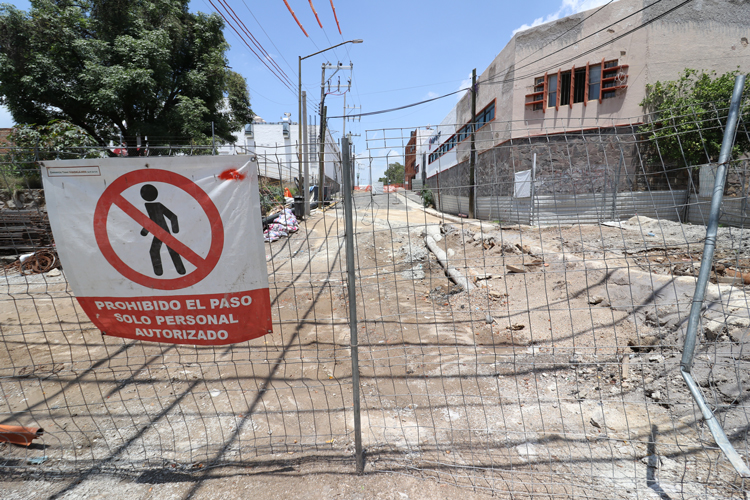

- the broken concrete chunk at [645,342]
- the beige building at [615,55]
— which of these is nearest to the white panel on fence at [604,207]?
the broken concrete chunk at [645,342]

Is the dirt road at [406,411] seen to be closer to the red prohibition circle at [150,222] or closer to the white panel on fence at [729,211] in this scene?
the white panel on fence at [729,211]

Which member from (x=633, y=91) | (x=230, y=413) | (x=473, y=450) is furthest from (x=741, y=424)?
(x=633, y=91)

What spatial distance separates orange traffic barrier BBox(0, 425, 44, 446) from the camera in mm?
2869

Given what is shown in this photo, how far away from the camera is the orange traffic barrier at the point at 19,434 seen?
9.41ft

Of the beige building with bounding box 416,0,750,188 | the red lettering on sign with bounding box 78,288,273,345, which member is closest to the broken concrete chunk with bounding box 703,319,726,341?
the red lettering on sign with bounding box 78,288,273,345

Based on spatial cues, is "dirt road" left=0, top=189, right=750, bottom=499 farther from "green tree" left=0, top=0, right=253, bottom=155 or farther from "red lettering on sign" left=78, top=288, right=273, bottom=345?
"green tree" left=0, top=0, right=253, bottom=155

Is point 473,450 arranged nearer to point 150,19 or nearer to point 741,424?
point 741,424

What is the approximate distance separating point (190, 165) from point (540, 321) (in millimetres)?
4784

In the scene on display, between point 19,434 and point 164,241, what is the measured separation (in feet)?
7.29

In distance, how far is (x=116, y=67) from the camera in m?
14.8

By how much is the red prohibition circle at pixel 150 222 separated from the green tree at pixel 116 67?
1568 cm

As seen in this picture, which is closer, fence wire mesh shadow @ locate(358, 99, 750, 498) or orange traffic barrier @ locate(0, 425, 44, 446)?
fence wire mesh shadow @ locate(358, 99, 750, 498)

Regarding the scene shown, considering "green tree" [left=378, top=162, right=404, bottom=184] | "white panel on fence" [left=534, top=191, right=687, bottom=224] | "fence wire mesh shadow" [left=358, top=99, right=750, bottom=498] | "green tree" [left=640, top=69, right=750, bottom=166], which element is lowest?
"fence wire mesh shadow" [left=358, top=99, right=750, bottom=498]

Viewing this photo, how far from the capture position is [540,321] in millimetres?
5176
